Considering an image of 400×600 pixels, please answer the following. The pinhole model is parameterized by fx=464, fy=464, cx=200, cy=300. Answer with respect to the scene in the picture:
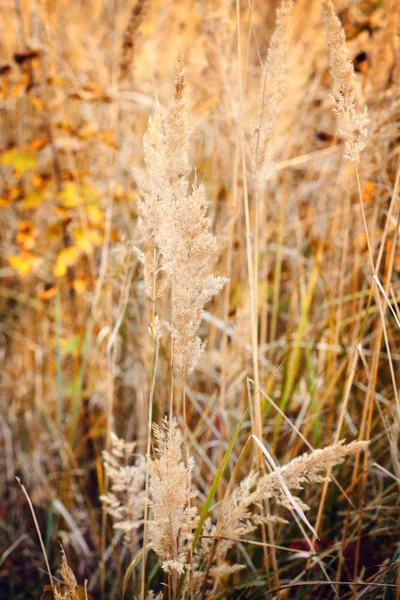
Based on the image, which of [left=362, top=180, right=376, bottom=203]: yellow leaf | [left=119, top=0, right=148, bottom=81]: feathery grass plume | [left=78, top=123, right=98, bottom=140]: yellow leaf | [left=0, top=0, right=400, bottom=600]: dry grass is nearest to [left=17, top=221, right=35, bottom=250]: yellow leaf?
[left=0, top=0, right=400, bottom=600]: dry grass

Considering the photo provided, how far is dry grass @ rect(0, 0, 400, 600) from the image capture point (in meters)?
0.65

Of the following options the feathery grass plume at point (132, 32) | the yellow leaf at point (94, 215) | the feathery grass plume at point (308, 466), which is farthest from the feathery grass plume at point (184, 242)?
the yellow leaf at point (94, 215)

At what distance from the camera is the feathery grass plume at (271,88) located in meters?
0.68

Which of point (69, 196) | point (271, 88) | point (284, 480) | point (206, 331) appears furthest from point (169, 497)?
point (206, 331)

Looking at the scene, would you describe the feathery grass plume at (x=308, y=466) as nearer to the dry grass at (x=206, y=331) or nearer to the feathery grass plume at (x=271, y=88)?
the dry grass at (x=206, y=331)

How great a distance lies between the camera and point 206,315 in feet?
4.66

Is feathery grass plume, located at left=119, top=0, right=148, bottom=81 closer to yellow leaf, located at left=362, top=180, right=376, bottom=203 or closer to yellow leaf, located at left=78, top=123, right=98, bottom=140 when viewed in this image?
yellow leaf, located at left=78, top=123, right=98, bottom=140

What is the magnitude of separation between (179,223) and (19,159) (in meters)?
1.17

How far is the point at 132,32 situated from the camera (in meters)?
1.16

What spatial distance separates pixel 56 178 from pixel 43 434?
897 millimetres

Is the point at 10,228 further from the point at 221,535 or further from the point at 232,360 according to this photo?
the point at 221,535

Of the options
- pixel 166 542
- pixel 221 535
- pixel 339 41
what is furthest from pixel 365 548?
pixel 339 41

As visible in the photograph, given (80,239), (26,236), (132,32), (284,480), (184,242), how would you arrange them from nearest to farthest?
(184,242)
(284,480)
(132,32)
(80,239)
(26,236)

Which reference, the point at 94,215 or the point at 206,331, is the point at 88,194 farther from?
the point at 206,331
